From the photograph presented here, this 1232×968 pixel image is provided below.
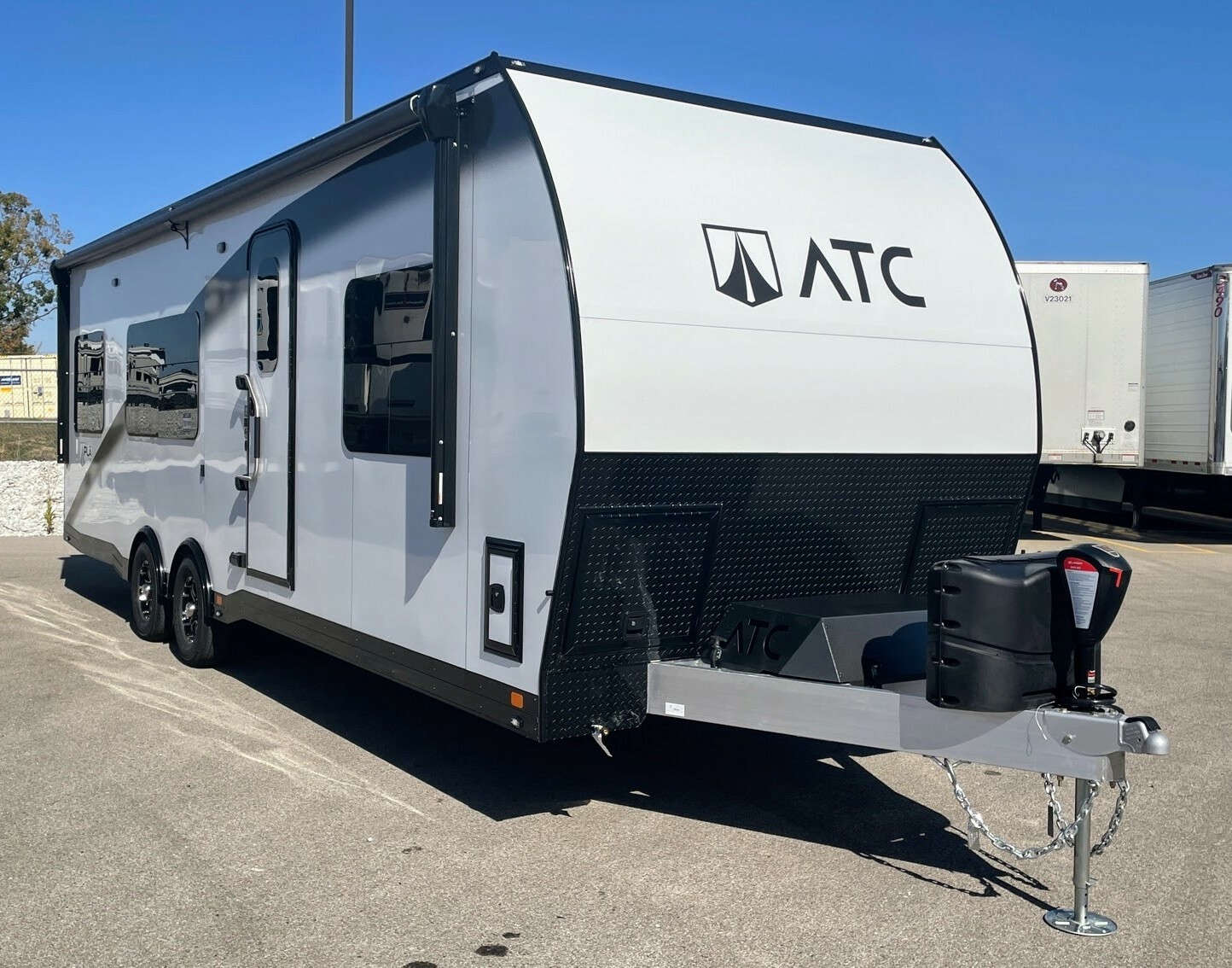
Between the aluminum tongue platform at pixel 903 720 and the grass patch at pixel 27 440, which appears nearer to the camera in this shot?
the aluminum tongue platform at pixel 903 720

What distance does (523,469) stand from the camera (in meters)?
4.75

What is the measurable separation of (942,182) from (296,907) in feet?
13.5

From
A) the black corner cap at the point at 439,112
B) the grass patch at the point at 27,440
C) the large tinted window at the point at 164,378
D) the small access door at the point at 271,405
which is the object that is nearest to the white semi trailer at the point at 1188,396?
the large tinted window at the point at 164,378

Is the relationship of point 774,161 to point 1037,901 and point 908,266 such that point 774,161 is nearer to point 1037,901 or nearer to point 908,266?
point 908,266

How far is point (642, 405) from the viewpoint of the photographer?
15.1 feet

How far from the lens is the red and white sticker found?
13.2 ft

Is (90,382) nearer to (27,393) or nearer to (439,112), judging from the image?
(439,112)

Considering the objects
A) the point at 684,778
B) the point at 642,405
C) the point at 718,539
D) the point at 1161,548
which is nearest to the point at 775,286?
the point at 642,405

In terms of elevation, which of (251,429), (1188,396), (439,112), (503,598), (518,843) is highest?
(439,112)

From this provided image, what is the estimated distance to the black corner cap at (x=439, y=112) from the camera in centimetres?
498

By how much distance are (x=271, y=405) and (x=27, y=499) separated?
11.0m

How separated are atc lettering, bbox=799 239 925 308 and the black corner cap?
1.53 m

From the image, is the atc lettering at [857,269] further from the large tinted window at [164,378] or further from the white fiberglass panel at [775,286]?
the large tinted window at [164,378]

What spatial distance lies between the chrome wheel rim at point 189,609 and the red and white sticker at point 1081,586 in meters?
5.79
